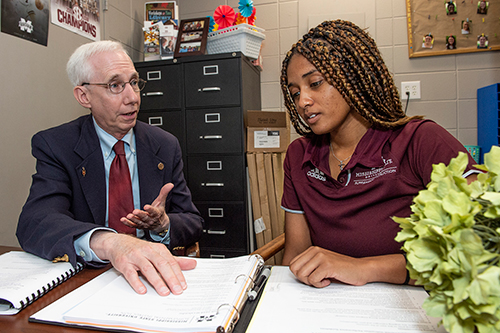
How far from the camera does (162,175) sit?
1448 mm

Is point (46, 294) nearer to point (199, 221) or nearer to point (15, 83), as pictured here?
point (199, 221)

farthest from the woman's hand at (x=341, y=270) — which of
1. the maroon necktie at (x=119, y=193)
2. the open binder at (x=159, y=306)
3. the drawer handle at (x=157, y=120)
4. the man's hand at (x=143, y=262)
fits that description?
the drawer handle at (x=157, y=120)

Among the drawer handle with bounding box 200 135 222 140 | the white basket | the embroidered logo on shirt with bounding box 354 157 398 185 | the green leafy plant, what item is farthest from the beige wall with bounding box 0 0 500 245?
the green leafy plant

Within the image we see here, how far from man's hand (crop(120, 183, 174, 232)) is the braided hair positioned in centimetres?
61

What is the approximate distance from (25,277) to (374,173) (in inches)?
38.4

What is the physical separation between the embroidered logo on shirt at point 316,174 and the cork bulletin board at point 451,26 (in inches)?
79.1

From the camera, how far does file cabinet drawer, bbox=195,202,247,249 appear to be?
2555 millimetres

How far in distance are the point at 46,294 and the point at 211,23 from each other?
2.50m

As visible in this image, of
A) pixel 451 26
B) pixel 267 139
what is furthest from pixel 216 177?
pixel 451 26

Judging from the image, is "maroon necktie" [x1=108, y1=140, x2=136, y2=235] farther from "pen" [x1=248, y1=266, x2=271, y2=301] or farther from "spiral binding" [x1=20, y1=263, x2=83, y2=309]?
"pen" [x1=248, y1=266, x2=271, y2=301]

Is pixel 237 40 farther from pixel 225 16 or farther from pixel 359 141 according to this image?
pixel 359 141

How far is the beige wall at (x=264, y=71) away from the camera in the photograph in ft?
6.20

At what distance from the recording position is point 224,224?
8.49 ft

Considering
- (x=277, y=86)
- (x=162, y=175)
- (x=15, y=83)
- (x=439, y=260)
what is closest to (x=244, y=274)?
(x=439, y=260)
